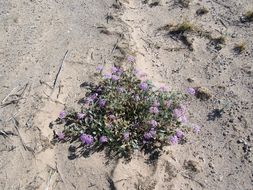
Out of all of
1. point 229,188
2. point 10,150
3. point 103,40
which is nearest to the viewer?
point 229,188

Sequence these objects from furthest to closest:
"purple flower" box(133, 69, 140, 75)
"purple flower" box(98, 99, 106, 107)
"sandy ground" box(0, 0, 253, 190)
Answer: "purple flower" box(133, 69, 140, 75) < "purple flower" box(98, 99, 106, 107) < "sandy ground" box(0, 0, 253, 190)

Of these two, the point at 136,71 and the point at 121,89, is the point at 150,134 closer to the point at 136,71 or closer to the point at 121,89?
the point at 121,89

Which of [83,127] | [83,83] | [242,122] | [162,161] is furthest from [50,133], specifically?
[242,122]

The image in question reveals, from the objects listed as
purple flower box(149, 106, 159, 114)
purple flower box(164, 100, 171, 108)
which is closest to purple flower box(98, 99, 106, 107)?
purple flower box(149, 106, 159, 114)

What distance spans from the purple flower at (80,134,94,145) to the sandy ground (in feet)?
0.61

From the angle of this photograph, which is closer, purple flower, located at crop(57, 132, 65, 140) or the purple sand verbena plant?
→ the purple sand verbena plant

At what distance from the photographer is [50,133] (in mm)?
5488

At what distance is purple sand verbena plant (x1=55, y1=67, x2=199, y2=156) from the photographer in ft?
17.3

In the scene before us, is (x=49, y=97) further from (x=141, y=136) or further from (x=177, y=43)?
(x=177, y=43)

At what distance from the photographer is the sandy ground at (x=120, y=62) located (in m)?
5.04

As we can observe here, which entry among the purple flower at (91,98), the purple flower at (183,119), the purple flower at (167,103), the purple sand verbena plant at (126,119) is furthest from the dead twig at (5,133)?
the purple flower at (183,119)

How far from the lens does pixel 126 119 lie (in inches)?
218

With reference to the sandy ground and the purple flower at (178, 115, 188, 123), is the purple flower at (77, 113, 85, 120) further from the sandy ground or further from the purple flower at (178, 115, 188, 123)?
the purple flower at (178, 115, 188, 123)

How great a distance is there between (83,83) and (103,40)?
103 centimetres
